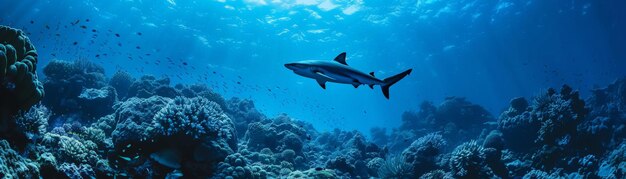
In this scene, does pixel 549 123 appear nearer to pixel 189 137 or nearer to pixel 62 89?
pixel 189 137

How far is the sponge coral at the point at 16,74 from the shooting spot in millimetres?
5219

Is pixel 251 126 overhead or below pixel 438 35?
below

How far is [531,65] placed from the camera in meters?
55.8

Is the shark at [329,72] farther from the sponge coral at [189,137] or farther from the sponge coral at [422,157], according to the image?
the sponge coral at [422,157]

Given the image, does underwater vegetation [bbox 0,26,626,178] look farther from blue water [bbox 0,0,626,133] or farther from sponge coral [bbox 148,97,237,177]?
blue water [bbox 0,0,626,133]

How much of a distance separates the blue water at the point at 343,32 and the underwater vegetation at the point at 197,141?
358 inches

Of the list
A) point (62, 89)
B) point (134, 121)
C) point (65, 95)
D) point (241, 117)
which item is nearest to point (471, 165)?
point (134, 121)

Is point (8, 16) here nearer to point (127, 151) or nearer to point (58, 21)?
point (58, 21)

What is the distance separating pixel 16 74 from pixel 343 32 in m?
30.9

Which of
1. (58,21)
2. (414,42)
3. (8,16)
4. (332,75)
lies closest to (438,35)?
(414,42)

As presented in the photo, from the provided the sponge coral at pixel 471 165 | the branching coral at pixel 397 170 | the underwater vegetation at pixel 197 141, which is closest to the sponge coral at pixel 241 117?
the underwater vegetation at pixel 197 141

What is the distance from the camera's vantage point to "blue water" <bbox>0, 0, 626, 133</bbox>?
30.6 metres

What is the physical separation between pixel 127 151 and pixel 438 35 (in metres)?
36.6

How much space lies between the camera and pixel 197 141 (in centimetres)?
797
